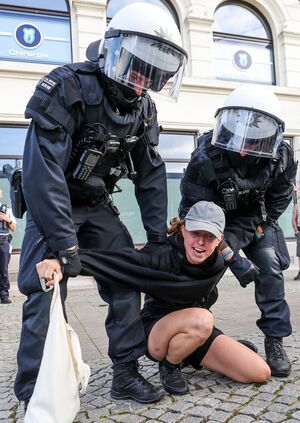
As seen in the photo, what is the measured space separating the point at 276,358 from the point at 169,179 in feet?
23.3

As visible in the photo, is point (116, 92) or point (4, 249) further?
point (4, 249)

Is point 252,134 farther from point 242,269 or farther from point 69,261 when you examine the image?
point 69,261

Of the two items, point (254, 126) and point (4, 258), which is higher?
point (254, 126)

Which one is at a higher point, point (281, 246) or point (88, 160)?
point (88, 160)

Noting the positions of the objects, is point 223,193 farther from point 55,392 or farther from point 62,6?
point 62,6

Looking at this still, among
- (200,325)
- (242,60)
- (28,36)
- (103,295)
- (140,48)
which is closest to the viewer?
(140,48)

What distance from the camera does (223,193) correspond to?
2768mm

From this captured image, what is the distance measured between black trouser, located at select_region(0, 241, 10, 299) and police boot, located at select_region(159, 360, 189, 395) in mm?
Answer: 4736

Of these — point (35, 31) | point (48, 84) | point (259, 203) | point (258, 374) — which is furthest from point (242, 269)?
point (35, 31)

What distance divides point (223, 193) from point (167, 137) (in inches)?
286

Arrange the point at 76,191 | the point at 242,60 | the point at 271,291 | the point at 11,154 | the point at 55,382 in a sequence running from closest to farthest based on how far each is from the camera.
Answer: the point at 55,382 < the point at 76,191 < the point at 271,291 < the point at 11,154 < the point at 242,60

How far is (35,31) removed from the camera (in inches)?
363

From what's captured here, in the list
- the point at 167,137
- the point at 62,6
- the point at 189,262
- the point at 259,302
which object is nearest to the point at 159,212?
the point at 189,262

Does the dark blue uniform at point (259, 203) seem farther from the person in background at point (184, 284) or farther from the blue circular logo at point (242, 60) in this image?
the blue circular logo at point (242, 60)
